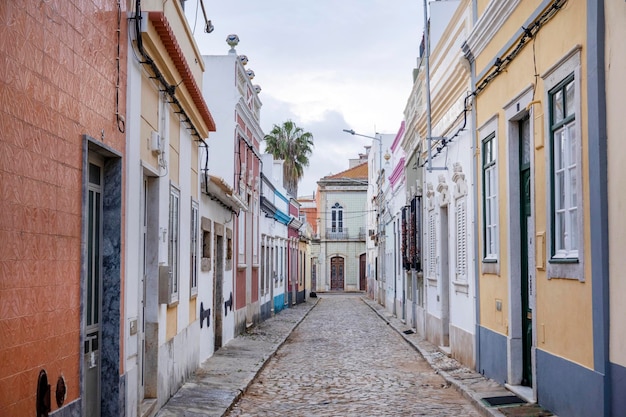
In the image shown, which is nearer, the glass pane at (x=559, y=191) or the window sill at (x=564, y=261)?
the window sill at (x=564, y=261)

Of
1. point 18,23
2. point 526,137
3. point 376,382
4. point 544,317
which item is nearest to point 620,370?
point 544,317

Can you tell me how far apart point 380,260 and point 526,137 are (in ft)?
93.9

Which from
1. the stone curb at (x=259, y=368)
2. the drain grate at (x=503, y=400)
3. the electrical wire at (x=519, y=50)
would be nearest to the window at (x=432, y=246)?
the stone curb at (x=259, y=368)

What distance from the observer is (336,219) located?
6347cm

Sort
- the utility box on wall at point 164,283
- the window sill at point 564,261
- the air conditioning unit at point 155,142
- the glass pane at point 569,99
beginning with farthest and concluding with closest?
the utility box on wall at point 164,283 → the air conditioning unit at point 155,142 → the glass pane at point 569,99 → the window sill at point 564,261

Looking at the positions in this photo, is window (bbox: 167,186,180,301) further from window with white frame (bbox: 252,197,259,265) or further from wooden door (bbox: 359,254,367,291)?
wooden door (bbox: 359,254,367,291)

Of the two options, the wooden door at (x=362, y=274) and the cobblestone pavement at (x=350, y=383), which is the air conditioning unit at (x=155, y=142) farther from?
the wooden door at (x=362, y=274)

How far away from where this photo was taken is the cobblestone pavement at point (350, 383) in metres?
10.0

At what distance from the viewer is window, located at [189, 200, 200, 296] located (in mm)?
12398

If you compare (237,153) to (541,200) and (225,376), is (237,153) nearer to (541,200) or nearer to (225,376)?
(225,376)

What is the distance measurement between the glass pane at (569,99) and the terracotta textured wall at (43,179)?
4.29 meters

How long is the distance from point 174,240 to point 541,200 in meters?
4.61

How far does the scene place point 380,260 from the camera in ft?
127

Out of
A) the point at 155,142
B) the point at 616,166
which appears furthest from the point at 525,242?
the point at 155,142
